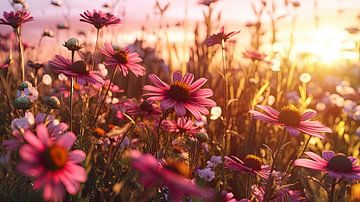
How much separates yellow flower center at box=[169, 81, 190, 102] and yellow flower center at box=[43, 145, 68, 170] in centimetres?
75

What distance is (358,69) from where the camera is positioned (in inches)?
261

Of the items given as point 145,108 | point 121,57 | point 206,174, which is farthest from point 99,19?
point 206,174

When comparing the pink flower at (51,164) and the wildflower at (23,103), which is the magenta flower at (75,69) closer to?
the wildflower at (23,103)

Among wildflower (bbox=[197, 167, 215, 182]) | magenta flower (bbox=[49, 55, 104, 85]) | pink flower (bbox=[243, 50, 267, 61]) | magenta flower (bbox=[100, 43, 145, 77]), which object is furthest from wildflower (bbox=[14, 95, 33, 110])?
pink flower (bbox=[243, 50, 267, 61])

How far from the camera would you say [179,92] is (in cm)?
171

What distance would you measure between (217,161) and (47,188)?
1.26 metres

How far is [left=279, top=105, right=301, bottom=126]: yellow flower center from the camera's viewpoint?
1717mm

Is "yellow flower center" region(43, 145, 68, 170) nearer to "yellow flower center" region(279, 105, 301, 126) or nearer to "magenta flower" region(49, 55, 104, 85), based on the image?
"magenta flower" region(49, 55, 104, 85)

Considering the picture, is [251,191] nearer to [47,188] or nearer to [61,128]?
[61,128]

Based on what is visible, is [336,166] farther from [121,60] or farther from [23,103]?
[23,103]

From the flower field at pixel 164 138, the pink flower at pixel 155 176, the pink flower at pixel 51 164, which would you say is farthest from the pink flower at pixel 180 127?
the pink flower at pixel 155 176

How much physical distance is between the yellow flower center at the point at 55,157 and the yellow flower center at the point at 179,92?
747 mm

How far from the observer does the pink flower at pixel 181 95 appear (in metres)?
1.65

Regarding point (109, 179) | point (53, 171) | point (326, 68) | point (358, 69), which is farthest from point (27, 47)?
point (326, 68)
